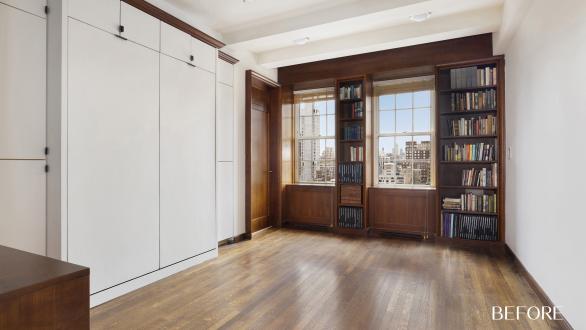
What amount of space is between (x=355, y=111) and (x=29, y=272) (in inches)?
198

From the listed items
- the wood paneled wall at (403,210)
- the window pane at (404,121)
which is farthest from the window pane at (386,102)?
the wood paneled wall at (403,210)

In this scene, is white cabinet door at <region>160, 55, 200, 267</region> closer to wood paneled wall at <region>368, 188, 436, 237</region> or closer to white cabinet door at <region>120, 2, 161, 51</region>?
white cabinet door at <region>120, 2, 161, 51</region>

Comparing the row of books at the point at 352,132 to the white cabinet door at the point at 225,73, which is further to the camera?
the row of books at the point at 352,132

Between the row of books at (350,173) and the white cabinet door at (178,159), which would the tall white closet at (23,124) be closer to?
the white cabinet door at (178,159)

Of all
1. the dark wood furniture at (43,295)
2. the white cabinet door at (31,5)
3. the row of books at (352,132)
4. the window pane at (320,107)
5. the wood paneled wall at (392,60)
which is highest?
the wood paneled wall at (392,60)

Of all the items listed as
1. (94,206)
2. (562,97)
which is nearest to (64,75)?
(94,206)

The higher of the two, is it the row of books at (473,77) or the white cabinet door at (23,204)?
the row of books at (473,77)

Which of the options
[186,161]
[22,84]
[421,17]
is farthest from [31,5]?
[421,17]

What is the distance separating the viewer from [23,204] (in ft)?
8.08

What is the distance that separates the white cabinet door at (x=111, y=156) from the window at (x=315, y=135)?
10.9 feet

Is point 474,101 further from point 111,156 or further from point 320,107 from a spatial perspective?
point 111,156

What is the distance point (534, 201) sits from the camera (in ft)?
10.2

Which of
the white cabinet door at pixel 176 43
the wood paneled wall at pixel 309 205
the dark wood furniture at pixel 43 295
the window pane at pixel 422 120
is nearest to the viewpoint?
the dark wood furniture at pixel 43 295

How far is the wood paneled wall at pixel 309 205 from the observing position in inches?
228
